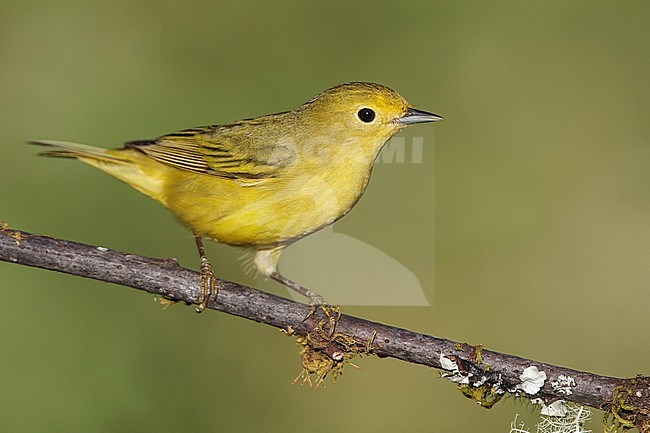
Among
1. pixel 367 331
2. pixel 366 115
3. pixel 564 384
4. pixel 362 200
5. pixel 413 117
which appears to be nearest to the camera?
pixel 564 384

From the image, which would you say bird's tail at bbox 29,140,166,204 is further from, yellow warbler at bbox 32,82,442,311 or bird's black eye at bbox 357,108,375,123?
bird's black eye at bbox 357,108,375,123

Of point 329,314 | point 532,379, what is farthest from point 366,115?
point 532,379

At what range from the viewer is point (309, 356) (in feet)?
13.0

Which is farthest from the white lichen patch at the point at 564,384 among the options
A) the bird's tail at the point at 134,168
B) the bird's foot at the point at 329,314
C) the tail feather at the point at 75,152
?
the tail feather at the point at 75,152

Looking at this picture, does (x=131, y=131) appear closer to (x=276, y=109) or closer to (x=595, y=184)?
(x=276, y=109)

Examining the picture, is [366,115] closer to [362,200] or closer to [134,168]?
[134,168]

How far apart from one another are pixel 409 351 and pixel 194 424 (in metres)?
2.85

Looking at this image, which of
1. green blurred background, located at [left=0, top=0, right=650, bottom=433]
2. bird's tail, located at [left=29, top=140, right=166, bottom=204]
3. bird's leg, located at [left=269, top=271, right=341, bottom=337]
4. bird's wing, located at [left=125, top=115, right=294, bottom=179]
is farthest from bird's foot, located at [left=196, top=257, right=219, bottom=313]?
green blurred background, located at [left=0, top=0, right=650, bottom=433]

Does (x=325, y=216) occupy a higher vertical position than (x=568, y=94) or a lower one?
lower

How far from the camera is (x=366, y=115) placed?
474cm

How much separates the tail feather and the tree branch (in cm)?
98

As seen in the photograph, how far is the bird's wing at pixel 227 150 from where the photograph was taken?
479cm

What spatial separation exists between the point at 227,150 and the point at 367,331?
1.80 metres

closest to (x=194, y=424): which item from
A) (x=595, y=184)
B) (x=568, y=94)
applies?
(x=595, y=184)
